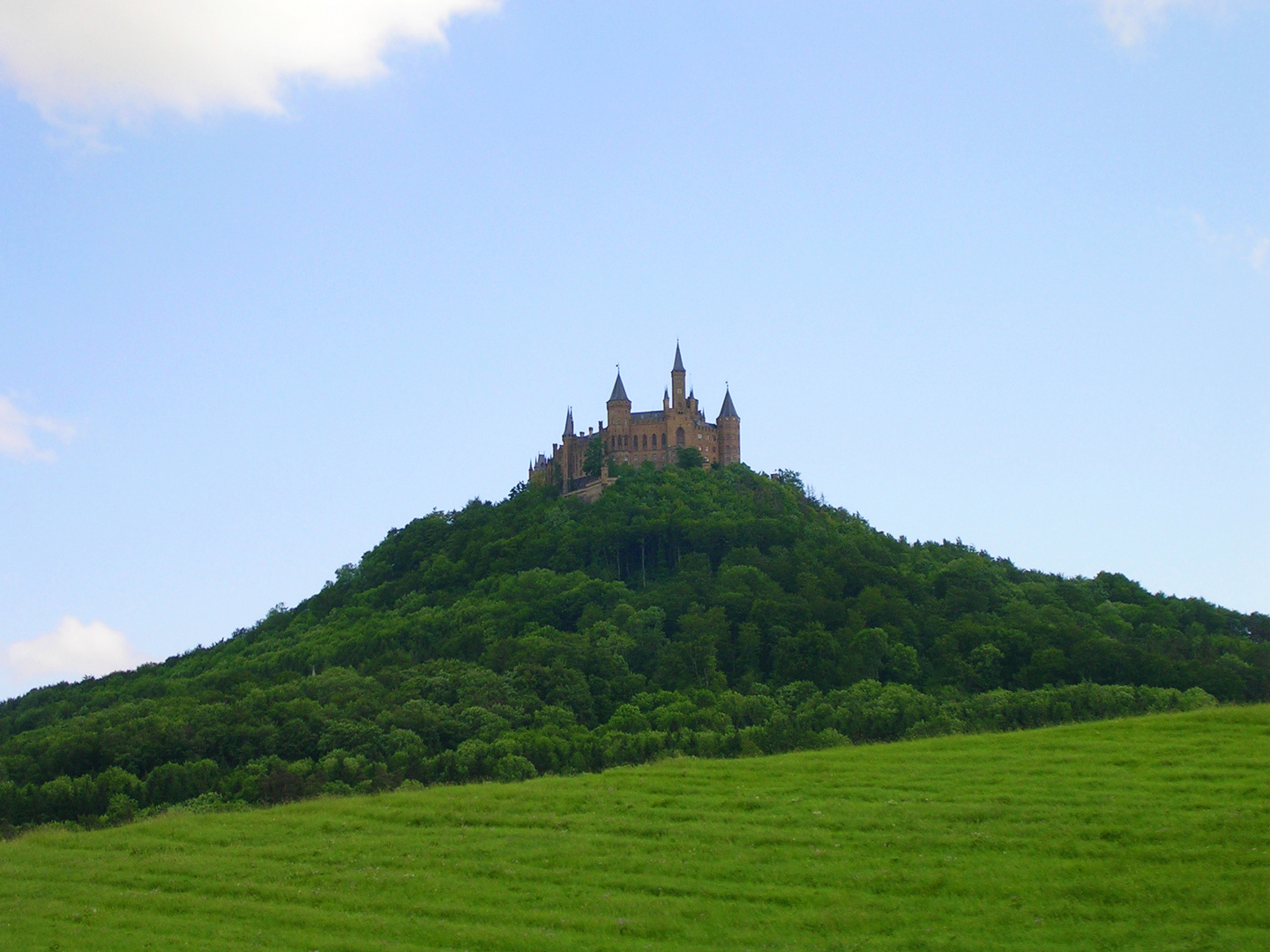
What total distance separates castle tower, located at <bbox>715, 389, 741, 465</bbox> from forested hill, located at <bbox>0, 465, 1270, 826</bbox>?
4.61 meters

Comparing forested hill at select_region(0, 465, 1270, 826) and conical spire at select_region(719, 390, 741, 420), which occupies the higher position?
conical spire at select_region(719, 390, 741, 420)

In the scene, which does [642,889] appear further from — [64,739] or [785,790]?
[64,739]

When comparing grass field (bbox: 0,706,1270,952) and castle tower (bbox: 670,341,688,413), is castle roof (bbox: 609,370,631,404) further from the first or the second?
grass field (bbox: 0,706,1270,952)

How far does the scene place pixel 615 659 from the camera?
3962 inches

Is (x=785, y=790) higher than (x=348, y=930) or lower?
higher

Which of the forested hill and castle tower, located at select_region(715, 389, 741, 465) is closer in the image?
the forested hill

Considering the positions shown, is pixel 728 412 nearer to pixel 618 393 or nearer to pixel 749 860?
pixel 618 393

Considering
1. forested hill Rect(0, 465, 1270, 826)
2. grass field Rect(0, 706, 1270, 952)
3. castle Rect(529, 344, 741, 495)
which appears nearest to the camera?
grass field Rect(0, 706, 1270, 952)

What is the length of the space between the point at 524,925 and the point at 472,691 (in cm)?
6003

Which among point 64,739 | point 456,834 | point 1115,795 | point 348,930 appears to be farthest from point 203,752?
point 1115,795

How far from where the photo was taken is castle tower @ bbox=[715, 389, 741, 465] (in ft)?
529

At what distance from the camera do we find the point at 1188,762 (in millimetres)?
39312

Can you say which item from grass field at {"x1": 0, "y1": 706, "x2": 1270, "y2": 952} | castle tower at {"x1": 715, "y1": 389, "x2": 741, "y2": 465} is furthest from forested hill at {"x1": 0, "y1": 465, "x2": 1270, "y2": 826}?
grass field at {"x1": 0, "y1": 706, "x2": 1270, "y2": 952}

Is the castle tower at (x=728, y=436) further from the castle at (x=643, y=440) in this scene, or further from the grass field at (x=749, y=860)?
the grass field at (x=749, y=860)
